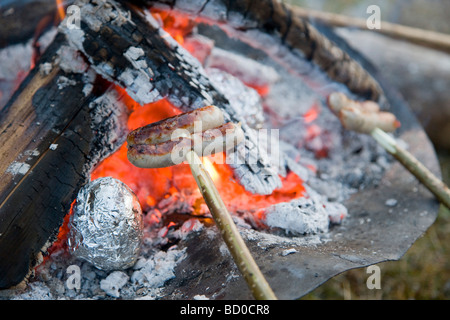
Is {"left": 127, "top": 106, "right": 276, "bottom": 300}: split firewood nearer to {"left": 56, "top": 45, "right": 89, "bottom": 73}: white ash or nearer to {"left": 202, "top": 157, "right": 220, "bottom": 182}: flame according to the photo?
{"left": 202, "top": 157, "right": 220, "bottom": 182}: flame

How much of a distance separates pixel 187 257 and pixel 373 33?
2422 millimetres

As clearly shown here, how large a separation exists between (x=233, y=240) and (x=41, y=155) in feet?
2.67

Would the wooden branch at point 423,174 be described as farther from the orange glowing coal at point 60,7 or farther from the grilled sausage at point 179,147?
the orange glowing coal at point 60,7

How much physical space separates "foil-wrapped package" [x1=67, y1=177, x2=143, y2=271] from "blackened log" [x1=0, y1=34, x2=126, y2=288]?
3.2 inches

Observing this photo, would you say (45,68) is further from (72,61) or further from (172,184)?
(172,184)

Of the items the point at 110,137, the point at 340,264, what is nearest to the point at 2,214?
the point at 110,137

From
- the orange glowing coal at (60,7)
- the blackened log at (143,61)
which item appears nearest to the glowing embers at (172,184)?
the blackened log at (143,61)

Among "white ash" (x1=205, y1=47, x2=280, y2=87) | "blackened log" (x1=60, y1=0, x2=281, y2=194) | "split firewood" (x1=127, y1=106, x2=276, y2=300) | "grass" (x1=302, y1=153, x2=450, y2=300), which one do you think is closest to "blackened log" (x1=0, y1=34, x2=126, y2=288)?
"blackened log" (x1=60, y1=0, x2=281, y2=194)

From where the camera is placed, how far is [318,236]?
1.69 meters

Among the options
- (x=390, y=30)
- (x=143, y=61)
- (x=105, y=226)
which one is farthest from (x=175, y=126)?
(x=390, y=30)

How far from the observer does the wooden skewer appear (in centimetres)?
117

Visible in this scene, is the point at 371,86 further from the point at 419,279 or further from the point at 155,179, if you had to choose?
the point at 155,179

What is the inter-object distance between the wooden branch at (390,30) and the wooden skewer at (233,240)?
1.83 m
